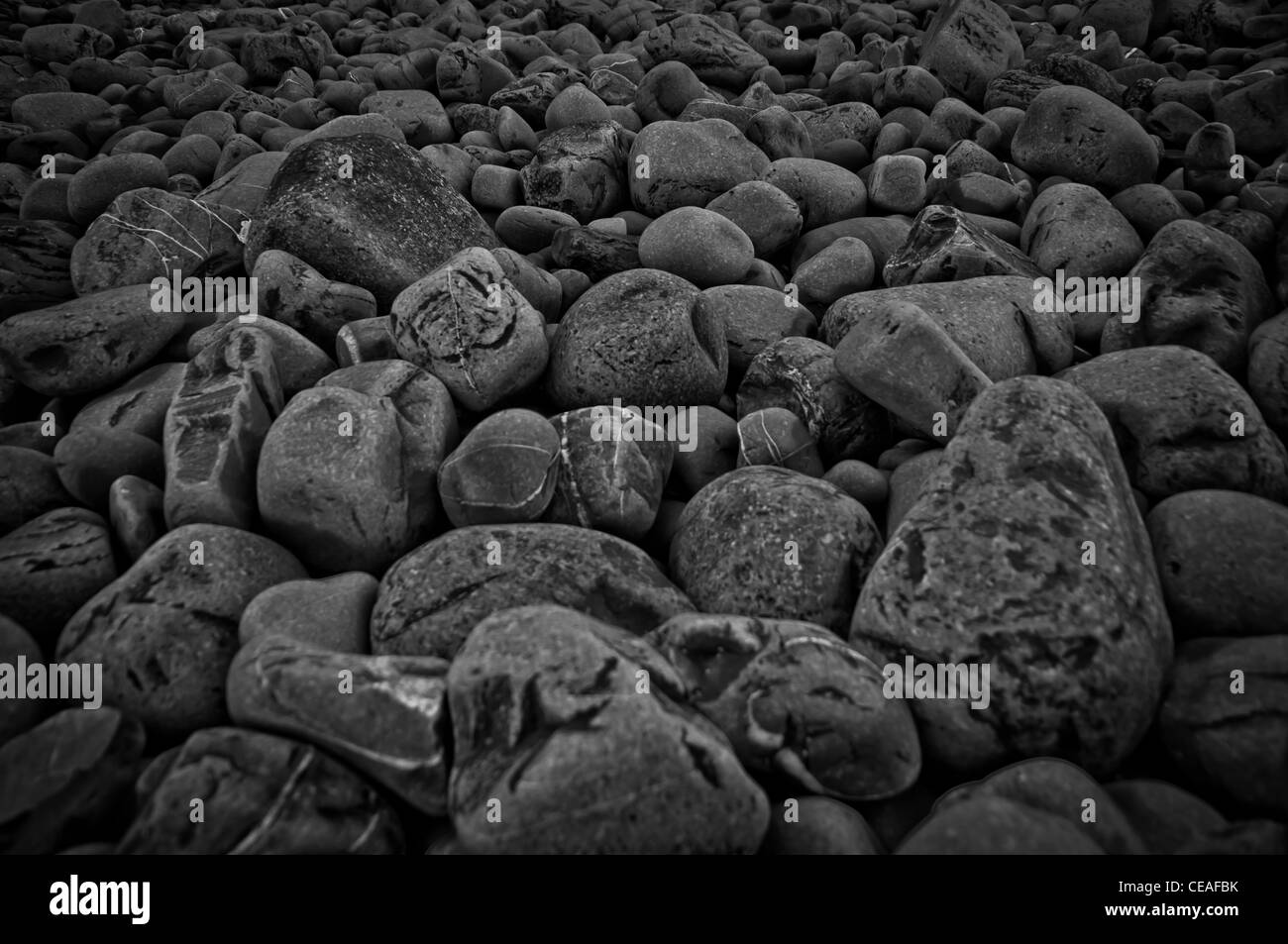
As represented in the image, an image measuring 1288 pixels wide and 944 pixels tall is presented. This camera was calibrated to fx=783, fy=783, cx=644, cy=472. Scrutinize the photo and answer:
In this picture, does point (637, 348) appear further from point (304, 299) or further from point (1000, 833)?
point (1000, 833)

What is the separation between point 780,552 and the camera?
9.50ft

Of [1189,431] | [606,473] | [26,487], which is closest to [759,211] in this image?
[606,473]

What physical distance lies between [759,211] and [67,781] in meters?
4.33

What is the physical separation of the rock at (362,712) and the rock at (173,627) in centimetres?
37

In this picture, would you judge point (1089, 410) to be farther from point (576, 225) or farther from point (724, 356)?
point (576, 225)

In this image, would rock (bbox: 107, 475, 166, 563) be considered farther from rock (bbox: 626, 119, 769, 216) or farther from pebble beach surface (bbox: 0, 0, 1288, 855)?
rock (bbox: 626, 119, 769, 216)

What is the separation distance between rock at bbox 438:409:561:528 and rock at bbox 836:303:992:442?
4.75ft

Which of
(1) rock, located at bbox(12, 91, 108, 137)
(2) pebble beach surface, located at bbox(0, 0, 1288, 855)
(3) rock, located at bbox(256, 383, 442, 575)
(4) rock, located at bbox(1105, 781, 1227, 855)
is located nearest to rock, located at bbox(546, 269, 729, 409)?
(2) pebble beach surface, located at bbox(0, 0, 1288, 855)

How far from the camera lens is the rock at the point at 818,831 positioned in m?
2.11

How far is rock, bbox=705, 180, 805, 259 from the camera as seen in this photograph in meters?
4.86

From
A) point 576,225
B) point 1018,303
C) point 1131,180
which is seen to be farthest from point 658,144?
point 1131,180

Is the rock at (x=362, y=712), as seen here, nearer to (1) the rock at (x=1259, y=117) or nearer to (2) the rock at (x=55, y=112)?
(2) the rock at (x=55, y=112)

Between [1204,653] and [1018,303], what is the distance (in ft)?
7.00

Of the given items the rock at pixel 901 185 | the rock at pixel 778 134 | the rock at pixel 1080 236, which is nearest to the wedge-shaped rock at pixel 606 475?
the rock at pixel 1080 236
